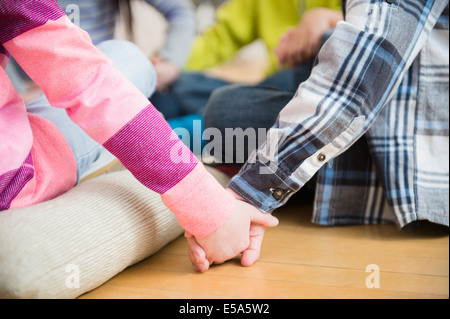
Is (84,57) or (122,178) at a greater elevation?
(84,57)

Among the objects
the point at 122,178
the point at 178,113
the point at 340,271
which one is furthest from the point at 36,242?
the point at 178,113

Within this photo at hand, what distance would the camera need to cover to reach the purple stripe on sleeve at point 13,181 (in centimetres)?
54

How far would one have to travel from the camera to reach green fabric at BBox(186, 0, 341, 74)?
1361 mm

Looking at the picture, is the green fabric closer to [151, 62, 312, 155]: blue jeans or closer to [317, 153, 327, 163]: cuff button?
[151, 62, 312, 155]: blue jeans

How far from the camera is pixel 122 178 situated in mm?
677

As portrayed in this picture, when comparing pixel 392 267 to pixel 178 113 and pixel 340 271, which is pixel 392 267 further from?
pixel 178 113

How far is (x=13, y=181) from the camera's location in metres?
0.55

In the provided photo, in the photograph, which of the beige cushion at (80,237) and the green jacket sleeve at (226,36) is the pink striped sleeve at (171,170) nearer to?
the beige cushion at (80,237)

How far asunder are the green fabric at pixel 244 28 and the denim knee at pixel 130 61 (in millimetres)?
617

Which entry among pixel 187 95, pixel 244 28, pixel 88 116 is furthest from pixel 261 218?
pixel 244 28

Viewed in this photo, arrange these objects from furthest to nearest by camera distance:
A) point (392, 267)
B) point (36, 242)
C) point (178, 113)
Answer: point (178, 113)
point (392, 267)
point (36, 242)

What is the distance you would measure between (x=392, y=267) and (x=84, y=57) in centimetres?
46

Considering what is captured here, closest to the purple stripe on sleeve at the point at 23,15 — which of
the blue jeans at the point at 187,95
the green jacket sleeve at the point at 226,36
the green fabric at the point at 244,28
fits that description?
the blue jeans at the point at 187,95

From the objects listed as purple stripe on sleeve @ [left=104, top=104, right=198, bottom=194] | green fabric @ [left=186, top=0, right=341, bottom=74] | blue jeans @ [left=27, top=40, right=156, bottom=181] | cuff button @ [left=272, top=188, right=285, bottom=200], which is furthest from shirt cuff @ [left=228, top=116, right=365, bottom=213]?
green fabric @ [left=186, top=0, right=341, bottom=74]
